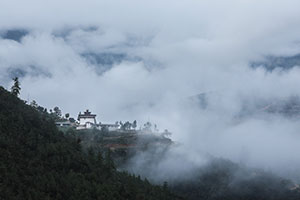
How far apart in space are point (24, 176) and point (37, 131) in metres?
19.9

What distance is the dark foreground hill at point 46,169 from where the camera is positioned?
2270 inches

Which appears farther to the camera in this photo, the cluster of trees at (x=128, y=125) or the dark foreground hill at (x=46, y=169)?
the cluster of trees at (x=128, y=125)

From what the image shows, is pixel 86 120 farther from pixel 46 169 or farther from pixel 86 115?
pixel 46 169

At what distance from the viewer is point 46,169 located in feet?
213

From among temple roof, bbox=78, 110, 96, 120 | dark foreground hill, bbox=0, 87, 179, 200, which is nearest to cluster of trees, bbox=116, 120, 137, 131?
temple roof, bbox=78, 110, 96, 120


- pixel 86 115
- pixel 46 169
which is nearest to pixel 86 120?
pixel 86 115

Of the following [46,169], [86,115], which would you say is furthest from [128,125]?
[46,169]

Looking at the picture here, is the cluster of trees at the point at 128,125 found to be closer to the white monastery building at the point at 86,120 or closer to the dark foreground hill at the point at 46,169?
the white monastery building at the point at 86,120

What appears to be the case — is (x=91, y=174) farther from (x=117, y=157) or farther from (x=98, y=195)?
(x=117, y=157)

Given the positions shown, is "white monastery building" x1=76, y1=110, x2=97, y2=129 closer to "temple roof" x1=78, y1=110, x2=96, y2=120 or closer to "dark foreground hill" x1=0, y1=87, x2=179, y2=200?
"temple roof" x1=78, y1=110, x2=96, y2=120

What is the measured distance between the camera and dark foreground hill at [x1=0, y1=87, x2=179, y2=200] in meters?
57.7

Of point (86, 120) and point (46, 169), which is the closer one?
point (46, 169)

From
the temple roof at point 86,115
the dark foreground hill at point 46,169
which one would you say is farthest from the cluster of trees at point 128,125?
the dark foreground hill at point 46,169

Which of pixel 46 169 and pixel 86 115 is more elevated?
pixel 86 115
